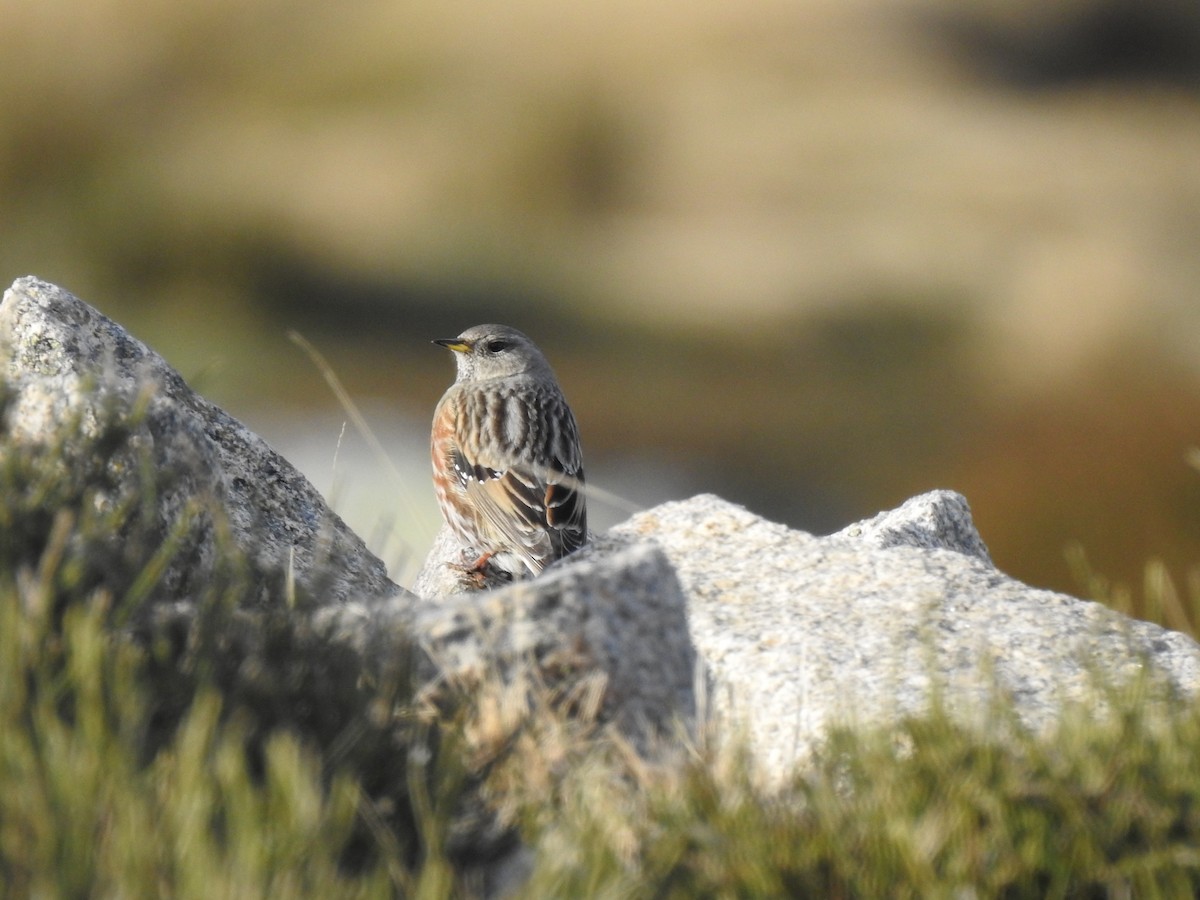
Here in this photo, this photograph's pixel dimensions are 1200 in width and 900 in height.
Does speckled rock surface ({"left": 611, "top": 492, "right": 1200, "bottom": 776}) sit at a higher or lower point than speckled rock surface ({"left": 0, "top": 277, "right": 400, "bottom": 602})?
lower

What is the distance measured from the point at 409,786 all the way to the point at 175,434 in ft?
6.29

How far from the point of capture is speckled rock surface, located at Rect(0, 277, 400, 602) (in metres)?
4.19

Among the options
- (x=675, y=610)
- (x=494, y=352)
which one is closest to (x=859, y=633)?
(x=675, y=610)

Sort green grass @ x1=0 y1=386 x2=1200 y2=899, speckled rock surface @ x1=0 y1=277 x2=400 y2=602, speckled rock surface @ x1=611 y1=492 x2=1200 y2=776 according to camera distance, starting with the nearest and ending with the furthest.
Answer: green grass @ x1=0 y1=386 x2=1200 y2=899 < speckled rock surface @ x1=611 y1=492 x2=1200 y2=776 < speckled rock surface @ x1=0 y1=277 x2=400 y2=602

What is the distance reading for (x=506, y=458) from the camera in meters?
7.86

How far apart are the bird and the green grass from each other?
161 inches

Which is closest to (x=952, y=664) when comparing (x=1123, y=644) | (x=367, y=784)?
(x=1123, y=644)

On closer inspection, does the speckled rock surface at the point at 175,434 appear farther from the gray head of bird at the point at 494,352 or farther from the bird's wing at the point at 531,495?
the gray head of bird at the point at 494,352

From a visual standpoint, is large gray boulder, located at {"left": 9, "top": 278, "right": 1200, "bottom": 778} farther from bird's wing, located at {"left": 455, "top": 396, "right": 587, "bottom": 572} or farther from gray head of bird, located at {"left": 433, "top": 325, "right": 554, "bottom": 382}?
gray head of bird, located at {"left": 433, "top": 325, "right": 554, "bottom": 382}

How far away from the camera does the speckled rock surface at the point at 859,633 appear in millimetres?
3994

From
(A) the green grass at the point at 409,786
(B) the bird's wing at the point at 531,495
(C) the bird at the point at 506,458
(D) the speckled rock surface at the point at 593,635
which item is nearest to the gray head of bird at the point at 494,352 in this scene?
(C) the bird at the point at 506,458

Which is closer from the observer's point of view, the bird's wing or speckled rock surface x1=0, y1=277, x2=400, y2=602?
speckled rock surface x1=0, y1=277, x2=400, y2=602

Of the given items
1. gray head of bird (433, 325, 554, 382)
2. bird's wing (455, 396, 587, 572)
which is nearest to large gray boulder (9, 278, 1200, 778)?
bird's wing (455, 396, 587, 572)

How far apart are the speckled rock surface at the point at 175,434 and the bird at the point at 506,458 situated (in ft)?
4.77
